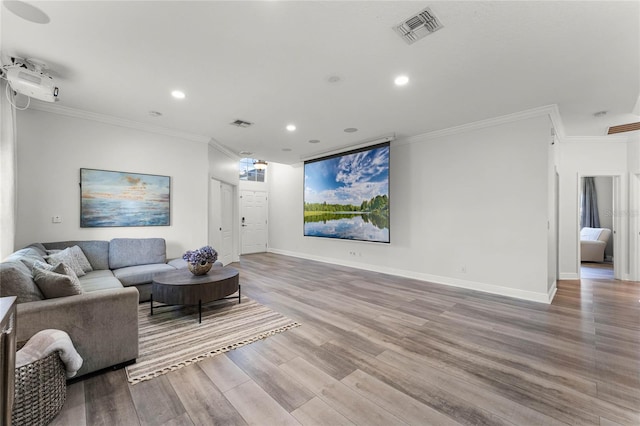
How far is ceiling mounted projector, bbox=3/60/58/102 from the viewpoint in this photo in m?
2.61

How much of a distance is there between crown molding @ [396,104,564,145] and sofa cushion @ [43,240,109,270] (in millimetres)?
5452

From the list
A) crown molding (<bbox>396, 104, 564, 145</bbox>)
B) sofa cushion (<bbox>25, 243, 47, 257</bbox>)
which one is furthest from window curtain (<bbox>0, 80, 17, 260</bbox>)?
crown molding (<bbox>396, 104, 564, 145</bbox>)

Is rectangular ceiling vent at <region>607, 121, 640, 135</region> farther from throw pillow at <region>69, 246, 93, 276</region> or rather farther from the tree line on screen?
throw pillow at <region>69, 246, 93, 276</region>

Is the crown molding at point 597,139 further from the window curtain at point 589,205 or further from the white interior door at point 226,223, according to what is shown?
the white interior door at point 226,223

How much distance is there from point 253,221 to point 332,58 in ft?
21.5

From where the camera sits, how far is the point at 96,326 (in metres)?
2.15

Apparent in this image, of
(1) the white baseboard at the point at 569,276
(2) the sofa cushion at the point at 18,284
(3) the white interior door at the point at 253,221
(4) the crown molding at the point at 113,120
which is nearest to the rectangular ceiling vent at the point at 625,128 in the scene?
(1) the white baseboard at the point at 569,276

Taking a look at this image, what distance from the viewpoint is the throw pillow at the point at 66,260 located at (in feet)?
10.2

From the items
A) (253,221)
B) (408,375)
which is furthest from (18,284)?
(253,221)

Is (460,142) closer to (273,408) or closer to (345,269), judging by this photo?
(345,269)

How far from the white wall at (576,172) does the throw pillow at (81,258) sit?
8111 millimetres

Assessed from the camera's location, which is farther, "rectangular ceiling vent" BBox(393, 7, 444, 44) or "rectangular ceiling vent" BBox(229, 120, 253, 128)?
"rectangular ceiling vent" BBox(229, 120, 253, 128)

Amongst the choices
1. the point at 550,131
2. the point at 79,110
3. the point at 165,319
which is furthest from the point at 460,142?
the point at 79,110

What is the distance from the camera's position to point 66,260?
10.9 ft
